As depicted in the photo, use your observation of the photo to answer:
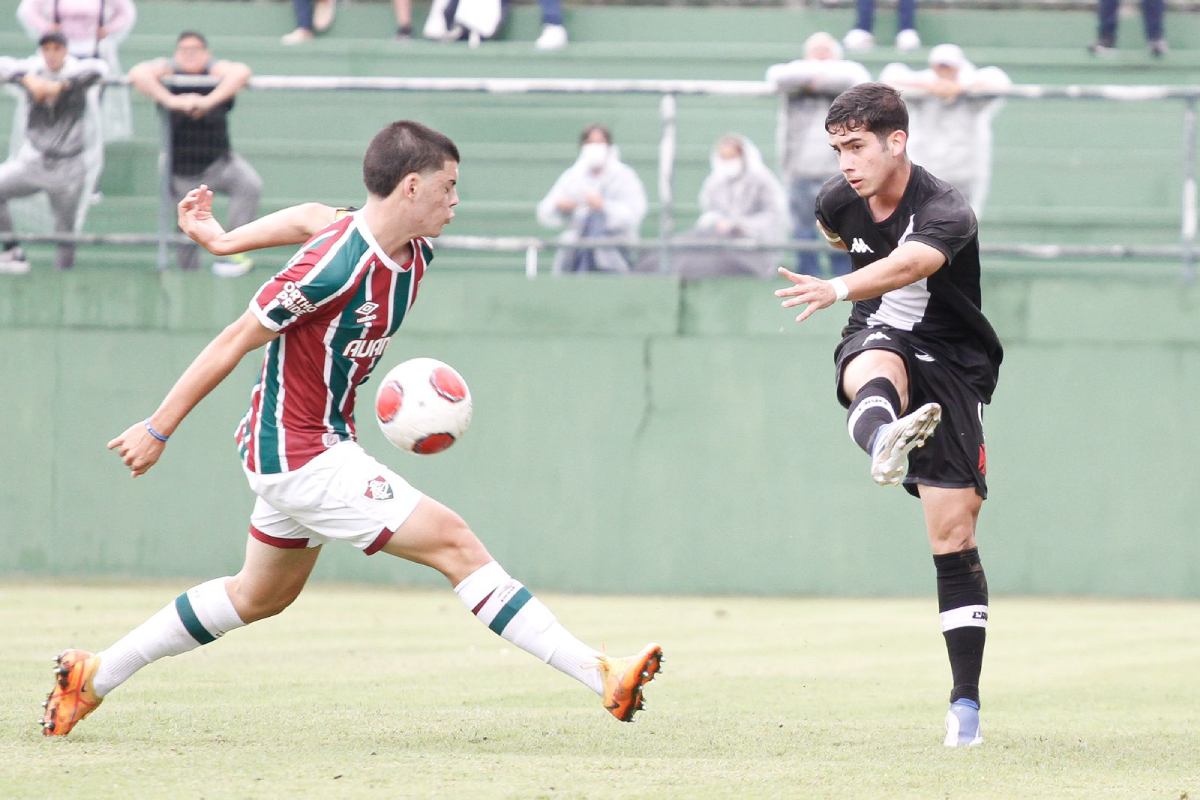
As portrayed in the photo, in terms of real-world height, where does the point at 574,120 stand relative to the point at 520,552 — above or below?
above

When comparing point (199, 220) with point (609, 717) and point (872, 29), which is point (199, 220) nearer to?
point (609, 717)

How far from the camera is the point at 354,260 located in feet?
19.8

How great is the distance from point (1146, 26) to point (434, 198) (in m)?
12.6

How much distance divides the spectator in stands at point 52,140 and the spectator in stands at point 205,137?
1.49 ft

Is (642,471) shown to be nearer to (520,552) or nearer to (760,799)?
(520,552)

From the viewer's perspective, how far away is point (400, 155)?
6066 mm

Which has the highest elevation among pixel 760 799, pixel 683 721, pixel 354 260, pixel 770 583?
pixel 354 260

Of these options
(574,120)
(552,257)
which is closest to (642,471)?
(552,257)

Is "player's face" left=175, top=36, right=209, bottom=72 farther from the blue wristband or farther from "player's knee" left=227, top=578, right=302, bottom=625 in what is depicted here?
the blue wristband

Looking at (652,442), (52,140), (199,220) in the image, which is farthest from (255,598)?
A: (52,140)

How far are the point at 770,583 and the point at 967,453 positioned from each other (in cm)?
676

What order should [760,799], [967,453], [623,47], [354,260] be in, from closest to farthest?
[760,799], [354,260], [967,453], [623,47]

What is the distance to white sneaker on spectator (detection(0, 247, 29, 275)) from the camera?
13195 millimetres

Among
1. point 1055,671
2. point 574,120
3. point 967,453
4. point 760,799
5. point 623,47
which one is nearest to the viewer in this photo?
point 760,799
